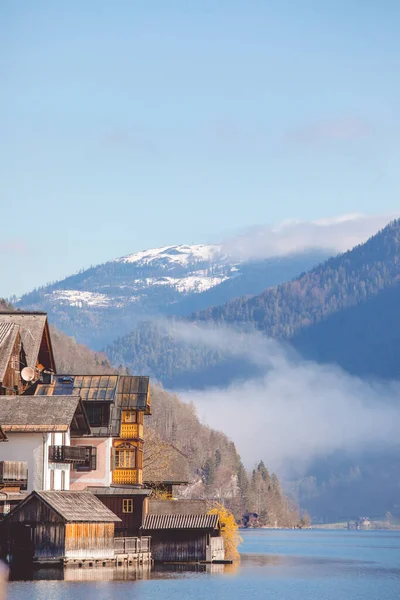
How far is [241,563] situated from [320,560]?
2885 cm

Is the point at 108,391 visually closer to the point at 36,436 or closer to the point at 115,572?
the point at 36,436

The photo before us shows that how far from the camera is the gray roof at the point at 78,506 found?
11112cm

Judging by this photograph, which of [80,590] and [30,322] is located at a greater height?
[30,322]

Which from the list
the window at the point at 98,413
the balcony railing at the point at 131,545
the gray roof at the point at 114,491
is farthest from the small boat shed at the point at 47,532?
the window at the point at 98,413

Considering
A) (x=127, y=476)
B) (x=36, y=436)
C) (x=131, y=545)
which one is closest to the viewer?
(x=36, y=436)

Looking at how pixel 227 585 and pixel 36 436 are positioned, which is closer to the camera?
pixel 227 585

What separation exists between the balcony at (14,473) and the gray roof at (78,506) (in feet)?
7.95

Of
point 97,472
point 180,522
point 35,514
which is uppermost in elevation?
point 97,472

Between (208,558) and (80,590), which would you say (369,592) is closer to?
(208,558)

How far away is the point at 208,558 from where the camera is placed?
132 m

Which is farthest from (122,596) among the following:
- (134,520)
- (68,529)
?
(134,520)

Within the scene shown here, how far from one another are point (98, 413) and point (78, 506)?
1910 centimetres

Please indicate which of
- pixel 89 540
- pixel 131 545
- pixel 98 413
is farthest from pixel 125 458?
pixel 89 540

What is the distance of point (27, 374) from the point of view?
130 meters
